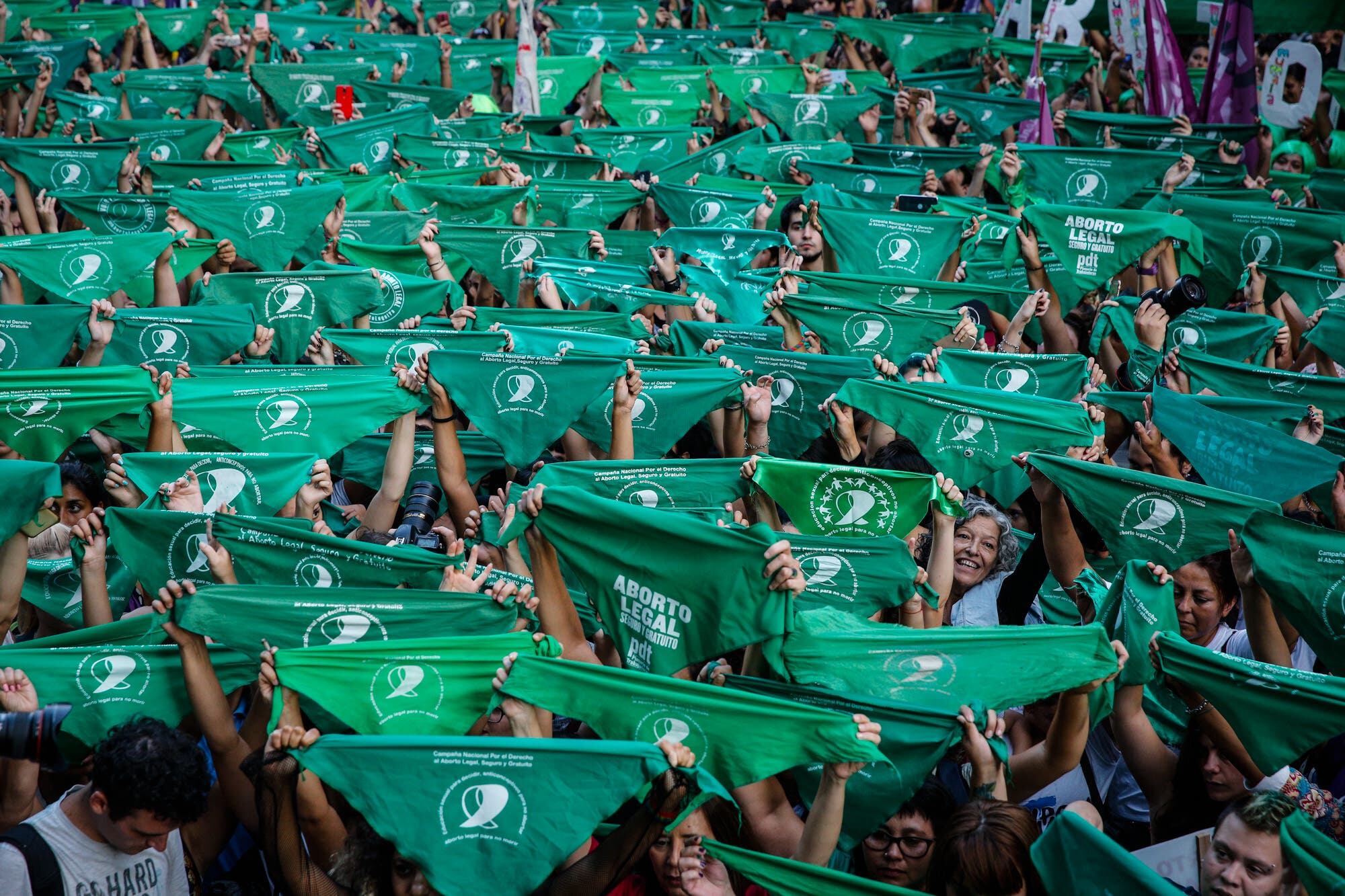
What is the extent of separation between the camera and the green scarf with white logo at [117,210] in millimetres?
9453

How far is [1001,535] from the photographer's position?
20.4 ft

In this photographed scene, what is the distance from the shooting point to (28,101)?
1277 centimetres

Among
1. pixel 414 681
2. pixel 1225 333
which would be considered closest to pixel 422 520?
pixel 414 681

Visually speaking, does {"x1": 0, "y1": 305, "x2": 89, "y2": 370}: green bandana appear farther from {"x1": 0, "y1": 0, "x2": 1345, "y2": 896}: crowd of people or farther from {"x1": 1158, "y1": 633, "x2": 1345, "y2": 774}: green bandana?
{"x1": 1158, "y1": 633, "x2": 1345, "y2": 774}: green bandana

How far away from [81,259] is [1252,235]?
7.96 metres

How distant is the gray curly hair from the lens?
20.3 ft

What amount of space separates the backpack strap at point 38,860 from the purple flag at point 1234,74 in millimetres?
11073

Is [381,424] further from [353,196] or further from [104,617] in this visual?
[353,196]

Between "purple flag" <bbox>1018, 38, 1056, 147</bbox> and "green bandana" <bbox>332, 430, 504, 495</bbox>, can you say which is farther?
"purple flag" <bbox>1018, 38, 1056, 147</bbox>

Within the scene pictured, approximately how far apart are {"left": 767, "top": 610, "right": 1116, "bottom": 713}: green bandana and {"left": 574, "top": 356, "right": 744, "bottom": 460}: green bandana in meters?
2.48

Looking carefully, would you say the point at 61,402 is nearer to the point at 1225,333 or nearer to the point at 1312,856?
the point at 1312,856

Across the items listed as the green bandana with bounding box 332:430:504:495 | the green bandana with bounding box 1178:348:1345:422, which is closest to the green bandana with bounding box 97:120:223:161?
the green bandana with bounding box 332:430:504:495

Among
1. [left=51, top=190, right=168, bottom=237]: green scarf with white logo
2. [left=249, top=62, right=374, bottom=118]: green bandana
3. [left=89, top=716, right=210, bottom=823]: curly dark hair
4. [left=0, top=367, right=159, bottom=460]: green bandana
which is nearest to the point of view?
[left=89, top=716, right=210, bottom=823]: curly dark hair

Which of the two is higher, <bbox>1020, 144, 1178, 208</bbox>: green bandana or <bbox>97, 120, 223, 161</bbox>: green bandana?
<bbox>97, 120, 223, 161</bbox>: green bandana
